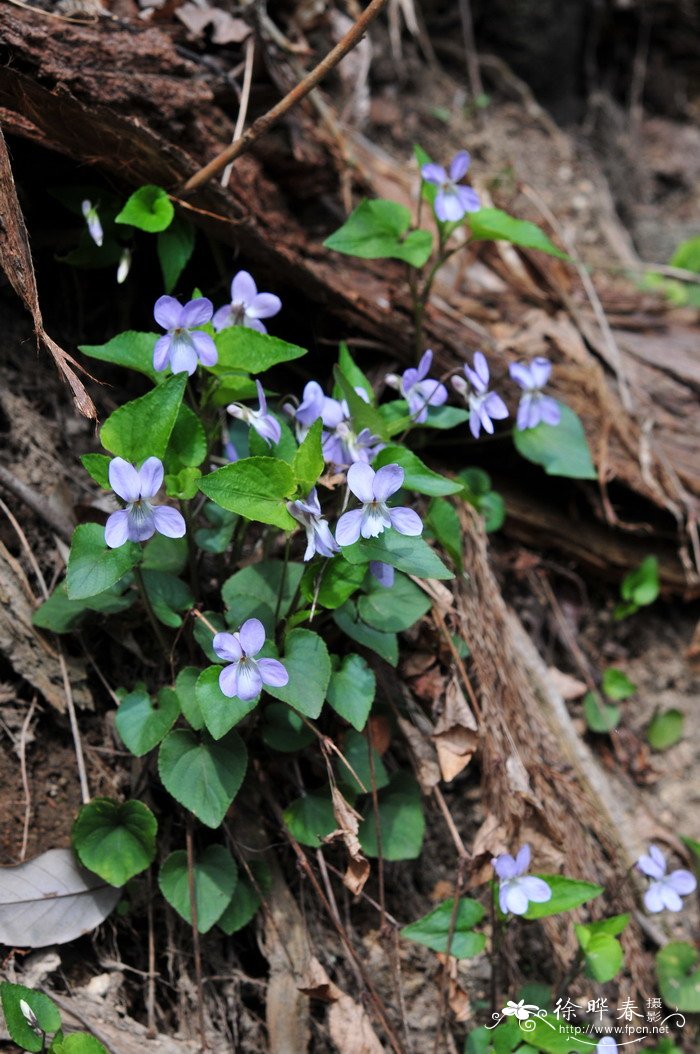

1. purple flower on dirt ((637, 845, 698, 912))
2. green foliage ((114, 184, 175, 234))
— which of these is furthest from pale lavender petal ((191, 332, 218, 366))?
purple flower on dirt ((637, 845, 698, 912))

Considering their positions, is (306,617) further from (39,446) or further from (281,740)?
(39,446)

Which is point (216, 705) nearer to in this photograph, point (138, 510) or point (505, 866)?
point (138, 510)

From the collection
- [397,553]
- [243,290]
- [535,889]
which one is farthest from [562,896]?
[243,290]

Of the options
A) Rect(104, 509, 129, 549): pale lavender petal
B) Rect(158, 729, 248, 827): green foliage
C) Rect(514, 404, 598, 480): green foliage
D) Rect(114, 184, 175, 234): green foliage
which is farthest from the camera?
Rect(514, 404, 598, 480): green foliage

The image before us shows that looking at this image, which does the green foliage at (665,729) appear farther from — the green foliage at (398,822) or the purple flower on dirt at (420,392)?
the purple flower on dirt at (420,392)

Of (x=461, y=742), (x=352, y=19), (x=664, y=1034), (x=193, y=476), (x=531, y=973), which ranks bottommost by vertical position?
(x=664, y=1034)

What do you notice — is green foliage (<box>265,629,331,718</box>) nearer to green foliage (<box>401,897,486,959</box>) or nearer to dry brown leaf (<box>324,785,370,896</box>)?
dry brown leaf (<box>324,785,370,896</box>)

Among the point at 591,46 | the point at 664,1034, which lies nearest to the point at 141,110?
the point at 664,1034

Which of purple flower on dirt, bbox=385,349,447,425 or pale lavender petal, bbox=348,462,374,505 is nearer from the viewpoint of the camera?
pale lavender petal, bbox=348,462,374,505
